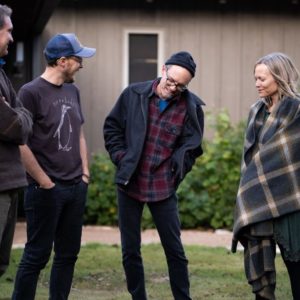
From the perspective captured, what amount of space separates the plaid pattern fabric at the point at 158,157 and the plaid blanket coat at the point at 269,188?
707 millimetres

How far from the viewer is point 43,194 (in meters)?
5.44

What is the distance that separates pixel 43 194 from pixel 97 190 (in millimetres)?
5419

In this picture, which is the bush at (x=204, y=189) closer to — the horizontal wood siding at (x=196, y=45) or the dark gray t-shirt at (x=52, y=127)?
the horizontal wood siding at (x=196, y=45)

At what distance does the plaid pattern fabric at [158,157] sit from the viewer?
5754 millimetres

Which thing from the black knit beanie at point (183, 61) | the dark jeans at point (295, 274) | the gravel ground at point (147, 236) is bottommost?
the gravel ground at point (147, 236)

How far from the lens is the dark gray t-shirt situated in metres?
5.43

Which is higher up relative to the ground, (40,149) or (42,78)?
(42,78)

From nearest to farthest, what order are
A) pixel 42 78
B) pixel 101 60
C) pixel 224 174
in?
pixel 42 78 < pixel 224 174 < pixel 101 60

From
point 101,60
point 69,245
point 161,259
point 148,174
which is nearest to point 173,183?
point 148,174

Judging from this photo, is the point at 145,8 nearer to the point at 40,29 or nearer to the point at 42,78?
the point at 40,29

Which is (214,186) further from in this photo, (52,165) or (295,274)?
(295,274)

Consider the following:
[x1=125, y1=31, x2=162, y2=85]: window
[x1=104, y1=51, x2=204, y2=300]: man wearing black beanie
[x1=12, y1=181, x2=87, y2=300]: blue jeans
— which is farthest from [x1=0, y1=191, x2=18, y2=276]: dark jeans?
[x1=125, y1=31, x2=162, y2=85]: window

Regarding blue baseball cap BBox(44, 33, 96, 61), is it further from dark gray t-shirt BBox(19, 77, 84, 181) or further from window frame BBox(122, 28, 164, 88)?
window frame BBox(122, 28, 164, 88)

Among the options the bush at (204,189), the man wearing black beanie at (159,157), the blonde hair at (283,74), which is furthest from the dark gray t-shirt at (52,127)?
the bush at (204,189)
